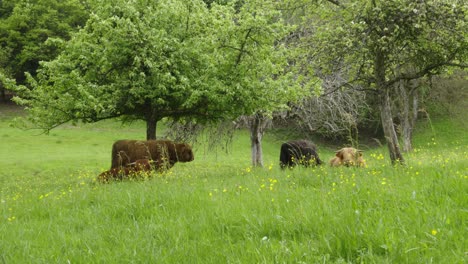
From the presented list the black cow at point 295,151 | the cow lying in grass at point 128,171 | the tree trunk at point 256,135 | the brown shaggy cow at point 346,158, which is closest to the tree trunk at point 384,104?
the brown shaggy cow at point 346,158

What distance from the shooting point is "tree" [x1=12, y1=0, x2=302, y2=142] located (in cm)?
1588

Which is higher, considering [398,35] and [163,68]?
[398,35]

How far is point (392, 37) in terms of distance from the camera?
9.82 metres

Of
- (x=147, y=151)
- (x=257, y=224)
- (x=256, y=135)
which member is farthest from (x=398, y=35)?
(x=256, y=135)

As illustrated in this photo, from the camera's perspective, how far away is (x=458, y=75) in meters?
31.7

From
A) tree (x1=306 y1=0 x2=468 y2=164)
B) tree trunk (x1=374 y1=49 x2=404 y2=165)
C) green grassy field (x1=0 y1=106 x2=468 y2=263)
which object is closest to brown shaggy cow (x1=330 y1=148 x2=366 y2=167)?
tree trunk (x1=374 y1=49 x2=404 y2=165)

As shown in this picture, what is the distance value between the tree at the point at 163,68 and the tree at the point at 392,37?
5.01m

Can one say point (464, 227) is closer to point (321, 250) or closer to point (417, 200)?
point (417, 200)

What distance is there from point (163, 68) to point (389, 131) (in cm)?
923

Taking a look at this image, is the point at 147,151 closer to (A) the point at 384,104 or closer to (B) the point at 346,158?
(B) the point at 346,158

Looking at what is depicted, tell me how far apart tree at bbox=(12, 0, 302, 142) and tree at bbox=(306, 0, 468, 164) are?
5.01 meters

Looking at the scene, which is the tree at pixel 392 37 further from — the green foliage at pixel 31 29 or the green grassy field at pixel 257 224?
the green foliage at pixel 31 29

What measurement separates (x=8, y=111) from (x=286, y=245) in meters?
56.1

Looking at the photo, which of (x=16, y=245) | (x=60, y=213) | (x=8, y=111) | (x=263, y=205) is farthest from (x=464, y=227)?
(x=8, y=111)
